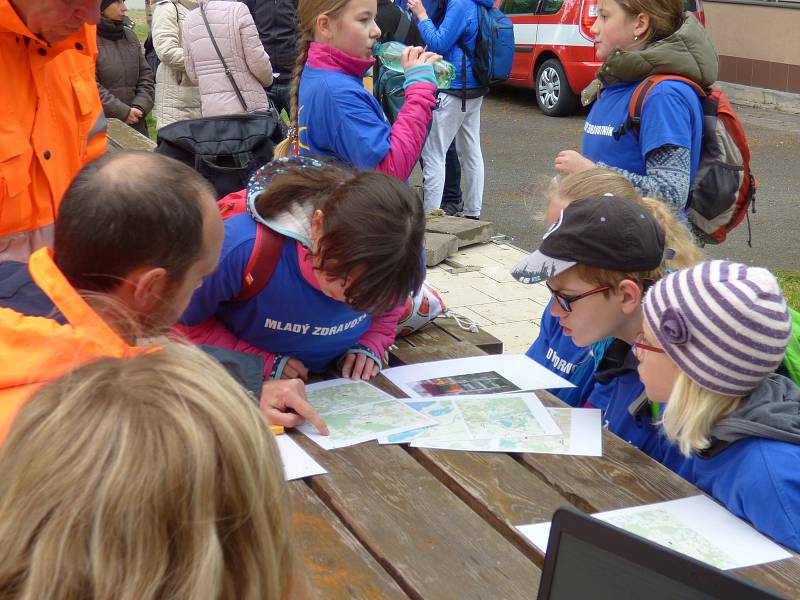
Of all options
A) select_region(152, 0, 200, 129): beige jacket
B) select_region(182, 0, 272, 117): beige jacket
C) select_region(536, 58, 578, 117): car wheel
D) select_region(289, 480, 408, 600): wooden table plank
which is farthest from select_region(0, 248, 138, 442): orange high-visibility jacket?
select_region(536, 58, 578, 117): car wheel

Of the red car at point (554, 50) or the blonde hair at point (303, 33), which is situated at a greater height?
the blonde hair at point (303, 33)

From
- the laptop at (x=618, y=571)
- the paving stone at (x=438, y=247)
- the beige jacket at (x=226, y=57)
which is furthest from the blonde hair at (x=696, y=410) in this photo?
the beige jacket at (x=226, y=57)

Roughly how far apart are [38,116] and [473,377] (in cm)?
149

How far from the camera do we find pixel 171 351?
1.05 metres

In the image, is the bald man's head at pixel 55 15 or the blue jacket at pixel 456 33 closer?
the bald man's head at pixel 55 15

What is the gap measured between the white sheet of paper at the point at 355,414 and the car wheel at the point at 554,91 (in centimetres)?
921

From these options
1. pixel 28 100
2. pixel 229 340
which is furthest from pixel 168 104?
pixel 229 340

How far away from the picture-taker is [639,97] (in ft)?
11.1

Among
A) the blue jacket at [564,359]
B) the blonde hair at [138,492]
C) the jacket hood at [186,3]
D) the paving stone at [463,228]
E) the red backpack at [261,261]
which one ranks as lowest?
the paving stone at [463,228]

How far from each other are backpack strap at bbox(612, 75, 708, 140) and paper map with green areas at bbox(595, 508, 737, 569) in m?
1.89

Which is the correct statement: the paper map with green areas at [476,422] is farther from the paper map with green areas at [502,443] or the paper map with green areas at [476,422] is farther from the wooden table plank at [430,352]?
the wooden table plank at [430,352]

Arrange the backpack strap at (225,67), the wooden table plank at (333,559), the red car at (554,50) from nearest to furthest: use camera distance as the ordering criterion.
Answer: the wooden table plank at (333,559)
the backpack strap at (225,67)
the red car at (554,50)

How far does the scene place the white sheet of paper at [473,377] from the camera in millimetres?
2488

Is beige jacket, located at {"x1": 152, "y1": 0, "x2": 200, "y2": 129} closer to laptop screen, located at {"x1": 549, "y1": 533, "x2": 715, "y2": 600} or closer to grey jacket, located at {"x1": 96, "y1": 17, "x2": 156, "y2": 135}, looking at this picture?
grey jacket, located at {"x1": 96, "y1": 17, "x2": 156, "y2": 135}
